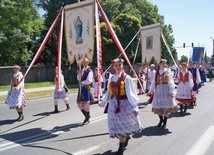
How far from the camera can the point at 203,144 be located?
24.5 ft

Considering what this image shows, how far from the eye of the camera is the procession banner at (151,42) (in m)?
15.2

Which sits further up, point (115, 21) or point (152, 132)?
point (115, 21)

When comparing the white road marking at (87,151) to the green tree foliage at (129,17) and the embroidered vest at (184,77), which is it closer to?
the embroidered vest at (184,77)

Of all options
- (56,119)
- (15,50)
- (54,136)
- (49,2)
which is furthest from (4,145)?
(49,2)

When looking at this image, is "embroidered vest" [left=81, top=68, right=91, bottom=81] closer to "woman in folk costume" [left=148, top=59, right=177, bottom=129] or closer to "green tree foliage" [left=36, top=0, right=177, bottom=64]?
"woman in folk costume" [left=148, top=59, right=177, bottom=129]

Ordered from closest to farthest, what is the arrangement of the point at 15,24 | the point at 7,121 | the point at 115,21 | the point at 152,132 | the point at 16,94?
the point at 152,132, the point at 16,94, the point at 7,121, the point at 15,24, the point at 115,21

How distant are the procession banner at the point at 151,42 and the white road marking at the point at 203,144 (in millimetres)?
6885

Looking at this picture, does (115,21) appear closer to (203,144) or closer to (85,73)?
(85,73)

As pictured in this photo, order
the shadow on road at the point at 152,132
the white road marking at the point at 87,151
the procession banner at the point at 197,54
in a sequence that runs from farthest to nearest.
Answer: the procession banner at the point at 197,54 → the shadow on road at the point at 152,132 → the white road marking at the point at 87,151

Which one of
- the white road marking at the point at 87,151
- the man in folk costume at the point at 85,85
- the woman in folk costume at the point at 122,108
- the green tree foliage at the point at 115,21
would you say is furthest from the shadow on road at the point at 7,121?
the green tree foliage at the point at 115,21

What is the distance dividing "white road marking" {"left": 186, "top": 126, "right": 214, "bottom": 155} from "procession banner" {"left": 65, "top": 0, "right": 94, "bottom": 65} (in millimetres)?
3962

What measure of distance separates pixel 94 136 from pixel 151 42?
27.0 ft

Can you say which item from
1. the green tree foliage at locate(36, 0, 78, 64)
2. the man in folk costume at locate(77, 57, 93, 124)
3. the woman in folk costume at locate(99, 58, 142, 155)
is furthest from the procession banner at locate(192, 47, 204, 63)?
the woman in folk costume at locate(99, 58, 142, 155)

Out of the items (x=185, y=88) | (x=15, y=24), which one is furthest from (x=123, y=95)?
(x=15, y=24)
